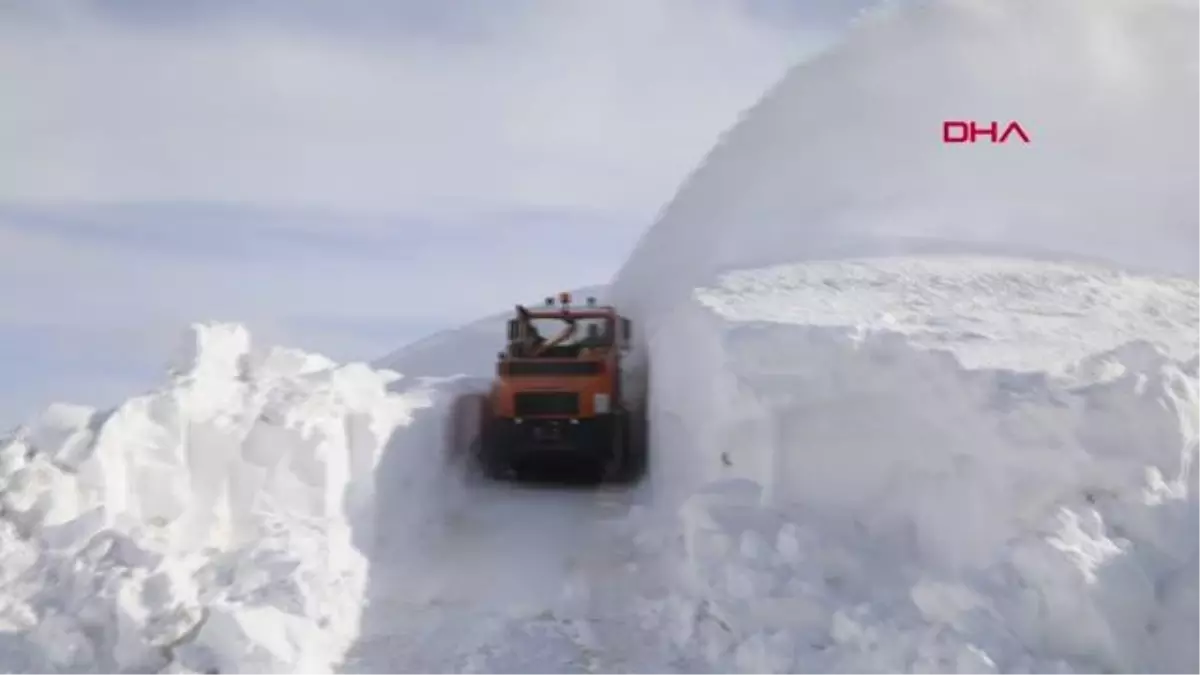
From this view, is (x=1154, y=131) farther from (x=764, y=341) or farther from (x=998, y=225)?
(x=764, y=341)

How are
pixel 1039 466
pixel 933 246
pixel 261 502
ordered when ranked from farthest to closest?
1. pixel 933 246
2. pixel 261 502
3. pixel 1039 466

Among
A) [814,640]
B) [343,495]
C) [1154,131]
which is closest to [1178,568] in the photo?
[814,640]

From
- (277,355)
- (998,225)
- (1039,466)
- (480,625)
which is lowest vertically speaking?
(480,625)

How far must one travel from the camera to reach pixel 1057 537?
23.6 feet

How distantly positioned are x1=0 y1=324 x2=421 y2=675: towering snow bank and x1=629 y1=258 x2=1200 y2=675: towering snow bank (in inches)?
105

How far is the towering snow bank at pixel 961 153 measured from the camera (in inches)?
536

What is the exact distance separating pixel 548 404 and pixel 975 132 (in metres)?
7.63

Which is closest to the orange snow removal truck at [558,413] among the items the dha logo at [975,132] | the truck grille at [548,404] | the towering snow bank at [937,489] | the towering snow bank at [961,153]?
the truck grille at [548,404]

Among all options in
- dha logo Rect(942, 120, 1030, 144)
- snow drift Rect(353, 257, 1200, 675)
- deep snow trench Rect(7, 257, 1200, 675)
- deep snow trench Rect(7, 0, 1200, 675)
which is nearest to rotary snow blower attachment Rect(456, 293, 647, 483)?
deep snow trench Rect(7, 0, 1200, 675)

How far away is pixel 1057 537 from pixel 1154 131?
9.78 meters

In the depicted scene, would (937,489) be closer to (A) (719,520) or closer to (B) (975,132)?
(A) (719,520)

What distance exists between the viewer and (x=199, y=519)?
357 inches

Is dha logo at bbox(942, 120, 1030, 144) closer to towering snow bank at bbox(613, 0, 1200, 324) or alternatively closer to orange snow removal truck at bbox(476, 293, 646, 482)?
towering snow bank at bbox(613, 0, 1200, 324)

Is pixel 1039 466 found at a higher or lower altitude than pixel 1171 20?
lower
